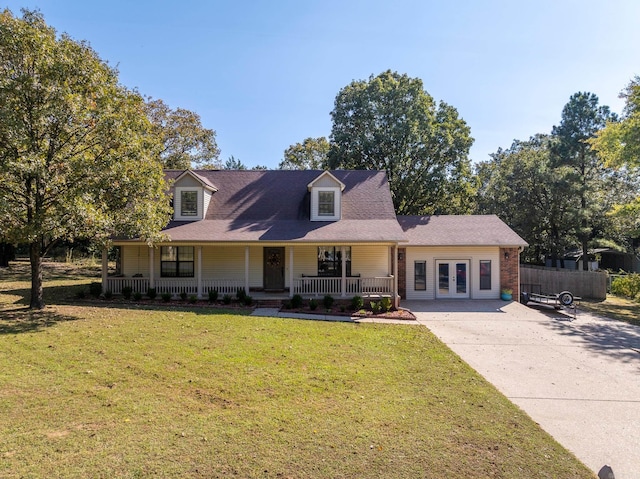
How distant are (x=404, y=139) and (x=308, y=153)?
604 inches

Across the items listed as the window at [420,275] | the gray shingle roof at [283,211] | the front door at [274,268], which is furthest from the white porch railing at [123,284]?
the window at [420,275]

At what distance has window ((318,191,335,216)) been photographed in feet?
57.3

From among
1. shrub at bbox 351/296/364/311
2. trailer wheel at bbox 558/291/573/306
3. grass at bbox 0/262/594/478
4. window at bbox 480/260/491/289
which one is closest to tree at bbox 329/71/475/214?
window at bbox 480/260/491/289

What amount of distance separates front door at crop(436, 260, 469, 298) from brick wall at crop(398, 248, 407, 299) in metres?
1.62

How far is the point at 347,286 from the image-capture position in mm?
16125

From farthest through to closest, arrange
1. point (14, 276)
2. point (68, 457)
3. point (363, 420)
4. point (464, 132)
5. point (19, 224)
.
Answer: point (464, 132) < point (14, 276) < point (19, 224) < point (363, 420) < point (68, 457)

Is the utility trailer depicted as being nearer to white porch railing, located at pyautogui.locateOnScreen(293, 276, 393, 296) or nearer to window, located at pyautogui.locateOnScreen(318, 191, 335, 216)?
white porch railing, located at pyautogui.locateOnScreen(293, 276, 393, 296)

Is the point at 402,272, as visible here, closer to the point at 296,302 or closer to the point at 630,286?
the point at 296,302

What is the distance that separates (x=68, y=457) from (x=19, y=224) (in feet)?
32.1

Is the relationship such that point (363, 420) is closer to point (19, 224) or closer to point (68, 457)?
point (68, 457)

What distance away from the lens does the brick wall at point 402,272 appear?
1759 centimetres

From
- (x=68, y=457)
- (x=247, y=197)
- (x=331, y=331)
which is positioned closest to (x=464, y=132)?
(x=247, y=197)

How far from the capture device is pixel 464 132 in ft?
87.9

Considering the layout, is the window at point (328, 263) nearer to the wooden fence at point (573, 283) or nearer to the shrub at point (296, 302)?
the shrub at point (296, 302)
